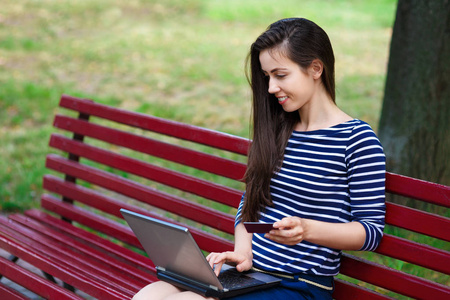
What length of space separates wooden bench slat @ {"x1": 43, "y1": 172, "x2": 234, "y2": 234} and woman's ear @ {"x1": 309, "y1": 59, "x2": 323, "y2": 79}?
100cm

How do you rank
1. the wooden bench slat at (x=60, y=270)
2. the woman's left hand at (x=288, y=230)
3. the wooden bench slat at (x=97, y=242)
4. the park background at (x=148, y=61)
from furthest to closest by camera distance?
the park background at (x=148, y=61)
the wooden bench slat at (x=97, y=242)
the wooden bench slat at (x=60, y=270)
the woman's left hand at (x=288, y=230)

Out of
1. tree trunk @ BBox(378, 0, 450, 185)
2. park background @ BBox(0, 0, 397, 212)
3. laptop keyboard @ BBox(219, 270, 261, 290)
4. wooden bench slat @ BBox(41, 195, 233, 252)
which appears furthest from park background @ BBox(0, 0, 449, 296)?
laptop keyboard @ BBox(219, 270, 261, 290)

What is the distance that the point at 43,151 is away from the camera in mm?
6965

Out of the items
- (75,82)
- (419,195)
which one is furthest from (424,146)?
(75,82)

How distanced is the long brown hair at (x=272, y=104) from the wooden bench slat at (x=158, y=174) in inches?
20.3

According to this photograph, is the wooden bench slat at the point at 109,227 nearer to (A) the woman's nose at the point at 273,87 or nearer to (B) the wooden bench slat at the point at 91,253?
(B) the wooden bench slat at the point at 91,253

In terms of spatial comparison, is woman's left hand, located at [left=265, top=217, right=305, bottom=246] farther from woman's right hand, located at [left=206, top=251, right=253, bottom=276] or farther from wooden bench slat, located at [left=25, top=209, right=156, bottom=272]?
wooden bench slat, located at [left=25, top=209, right=156, bottom=272]

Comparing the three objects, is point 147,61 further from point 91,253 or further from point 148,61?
point 91,253

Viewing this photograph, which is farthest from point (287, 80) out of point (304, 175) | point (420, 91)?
point (420, 91)

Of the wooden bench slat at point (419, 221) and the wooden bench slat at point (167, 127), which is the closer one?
the wooden bench slat at point (419, 221)

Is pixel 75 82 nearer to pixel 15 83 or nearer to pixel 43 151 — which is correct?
pixel 15 83

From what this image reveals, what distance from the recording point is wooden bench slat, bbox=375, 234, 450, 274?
249 centimetres

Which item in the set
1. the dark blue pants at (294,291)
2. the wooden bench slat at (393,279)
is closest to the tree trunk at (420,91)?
the wooden bench slat at (393,279)

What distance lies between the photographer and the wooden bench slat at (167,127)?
327 cm
